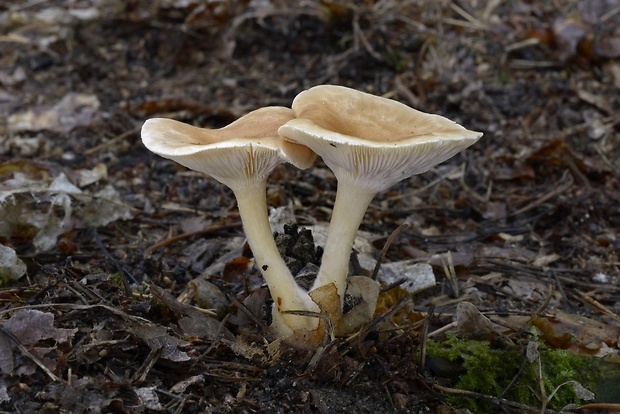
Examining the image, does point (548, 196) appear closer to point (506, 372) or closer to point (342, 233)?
point (506, 372)

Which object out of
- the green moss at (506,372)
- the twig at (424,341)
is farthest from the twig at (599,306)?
the twig at (424,341)

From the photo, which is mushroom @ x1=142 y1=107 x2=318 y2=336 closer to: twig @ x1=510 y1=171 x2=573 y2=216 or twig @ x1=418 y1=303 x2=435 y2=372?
twig @ x1=418 y1=303 x2=435 y2=372

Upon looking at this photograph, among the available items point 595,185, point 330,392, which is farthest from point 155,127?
point 595,185

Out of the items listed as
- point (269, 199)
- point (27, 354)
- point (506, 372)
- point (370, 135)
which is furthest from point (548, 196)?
point (27, 354)

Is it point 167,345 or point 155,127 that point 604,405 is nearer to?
point 167,345

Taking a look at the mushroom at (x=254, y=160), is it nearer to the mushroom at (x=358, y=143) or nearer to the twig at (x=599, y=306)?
the mushroom at (x=358, y=143)

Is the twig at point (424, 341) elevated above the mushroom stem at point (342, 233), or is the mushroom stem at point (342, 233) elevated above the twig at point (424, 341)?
the mushroom stem at point (342, 233)
